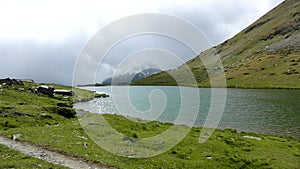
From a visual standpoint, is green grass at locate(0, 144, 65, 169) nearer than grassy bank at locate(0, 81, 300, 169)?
→ Yes

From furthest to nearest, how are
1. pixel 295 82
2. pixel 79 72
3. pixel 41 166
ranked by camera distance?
1. pixel 295 82
2. pixel 79 72
3. pixel 41 166

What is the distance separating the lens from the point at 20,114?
42.1m

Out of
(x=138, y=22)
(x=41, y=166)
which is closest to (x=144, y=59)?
(x=138, y=22)

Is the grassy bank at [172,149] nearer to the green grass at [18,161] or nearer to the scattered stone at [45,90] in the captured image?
the green grass at [18,161]

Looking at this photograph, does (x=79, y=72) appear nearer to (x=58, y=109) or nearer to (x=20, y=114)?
(x=20, y=114)

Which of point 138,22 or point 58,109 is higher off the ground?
point 138,22

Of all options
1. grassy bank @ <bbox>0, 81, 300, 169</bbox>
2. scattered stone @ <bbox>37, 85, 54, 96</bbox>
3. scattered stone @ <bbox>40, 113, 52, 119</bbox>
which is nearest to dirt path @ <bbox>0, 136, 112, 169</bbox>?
grassy bank @ <bbox>0, 81, 300, 169</bbox>

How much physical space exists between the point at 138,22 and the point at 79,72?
360 inches

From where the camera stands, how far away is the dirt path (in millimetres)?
22594

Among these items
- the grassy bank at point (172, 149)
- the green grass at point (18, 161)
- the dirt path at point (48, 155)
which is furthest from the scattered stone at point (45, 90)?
the green grass at point (18, 161)

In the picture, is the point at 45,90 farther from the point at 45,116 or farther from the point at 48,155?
the point at 48,155

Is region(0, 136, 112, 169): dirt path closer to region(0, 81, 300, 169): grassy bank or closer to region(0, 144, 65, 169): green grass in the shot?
region(0, 144, 65, 169): green grass

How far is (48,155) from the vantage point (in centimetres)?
2467

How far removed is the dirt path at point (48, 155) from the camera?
22.6 metres
